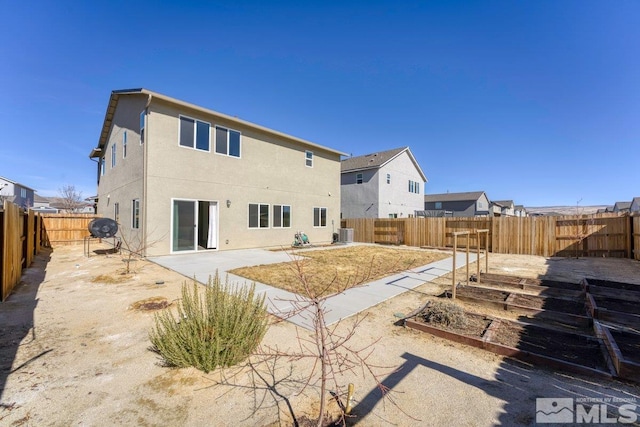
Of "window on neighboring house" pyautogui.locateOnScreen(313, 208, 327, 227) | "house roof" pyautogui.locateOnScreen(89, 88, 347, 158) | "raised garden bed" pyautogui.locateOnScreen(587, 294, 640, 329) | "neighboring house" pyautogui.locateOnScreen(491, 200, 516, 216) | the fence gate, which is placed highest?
"house roof" pyautogui.locateOnScreen(89, 88, 347, 158)

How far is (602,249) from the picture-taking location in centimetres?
1221

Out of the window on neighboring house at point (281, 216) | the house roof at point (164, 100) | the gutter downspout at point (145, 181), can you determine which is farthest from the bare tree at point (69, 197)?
the window on neighboring house at point (281, 216)

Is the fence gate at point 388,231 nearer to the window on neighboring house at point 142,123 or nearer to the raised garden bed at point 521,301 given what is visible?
the raised garden bed at point 521,301

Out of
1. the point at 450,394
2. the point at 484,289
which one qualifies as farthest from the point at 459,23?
the point at 450,394

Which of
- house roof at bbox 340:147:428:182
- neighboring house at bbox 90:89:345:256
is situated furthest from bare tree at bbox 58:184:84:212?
house roof at bbox 340:147:428:182

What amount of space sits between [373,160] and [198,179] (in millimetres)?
18040

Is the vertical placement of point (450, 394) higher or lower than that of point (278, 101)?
lower

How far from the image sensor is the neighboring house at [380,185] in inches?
957

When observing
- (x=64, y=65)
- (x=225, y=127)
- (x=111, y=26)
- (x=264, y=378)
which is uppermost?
(x=111, y=26)

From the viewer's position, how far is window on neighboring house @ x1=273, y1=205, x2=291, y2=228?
1515 centimetres

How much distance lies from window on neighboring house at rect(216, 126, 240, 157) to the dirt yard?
964 centimetres

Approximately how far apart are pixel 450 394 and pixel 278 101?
18.9 meters

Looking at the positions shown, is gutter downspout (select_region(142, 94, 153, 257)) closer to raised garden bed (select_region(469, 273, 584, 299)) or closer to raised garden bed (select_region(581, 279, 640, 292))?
raised garden bed (select_region(469, 273, 584, 299))

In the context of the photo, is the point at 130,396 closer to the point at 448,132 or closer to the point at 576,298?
the point at 576,298
